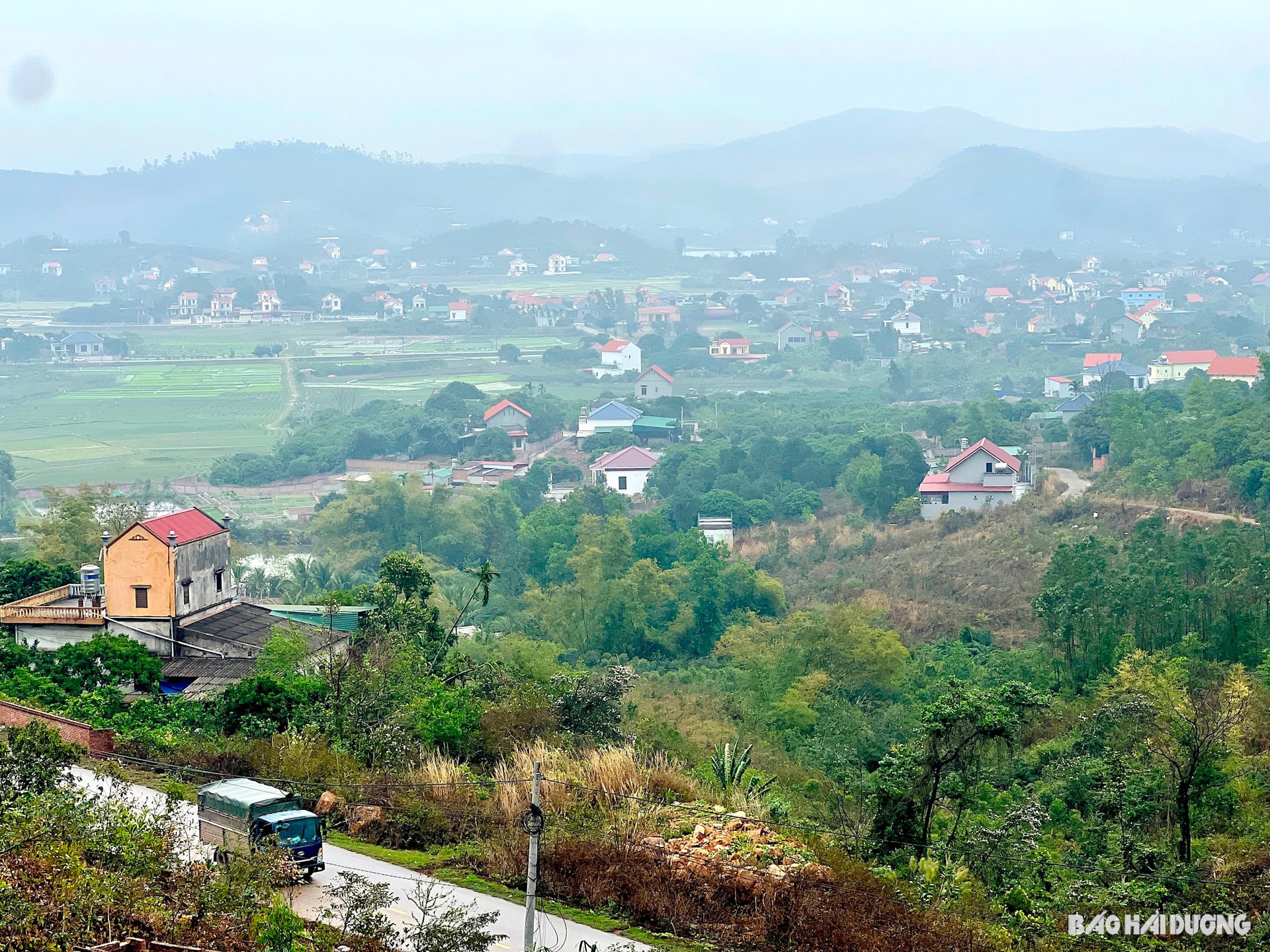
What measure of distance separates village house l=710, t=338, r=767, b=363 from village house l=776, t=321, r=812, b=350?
3.28 metres

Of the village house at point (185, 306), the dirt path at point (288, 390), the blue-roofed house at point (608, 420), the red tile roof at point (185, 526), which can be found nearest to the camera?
the red tile roof at point (185, 526)

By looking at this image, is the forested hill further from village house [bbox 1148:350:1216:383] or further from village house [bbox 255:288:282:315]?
village house [bbox 1148:350:1216:383]

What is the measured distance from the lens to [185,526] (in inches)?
750

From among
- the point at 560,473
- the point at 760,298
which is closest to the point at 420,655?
the point at 560,473

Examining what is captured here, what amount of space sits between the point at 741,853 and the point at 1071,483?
29.3 meters

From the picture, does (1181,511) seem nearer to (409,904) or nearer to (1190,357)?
(409,904)

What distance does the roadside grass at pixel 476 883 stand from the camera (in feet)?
30.6

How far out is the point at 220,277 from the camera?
12656 centimetres

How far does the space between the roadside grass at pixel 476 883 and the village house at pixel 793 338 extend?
78404 mm

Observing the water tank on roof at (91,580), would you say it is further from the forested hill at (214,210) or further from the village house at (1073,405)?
the forested hill at (214,210)

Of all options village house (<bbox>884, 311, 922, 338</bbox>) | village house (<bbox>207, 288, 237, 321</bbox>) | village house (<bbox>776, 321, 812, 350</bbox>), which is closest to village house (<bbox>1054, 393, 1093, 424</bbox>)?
village house (<bbox>776, 321, 812, 350</bbox>)

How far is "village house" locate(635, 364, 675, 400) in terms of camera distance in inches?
2650

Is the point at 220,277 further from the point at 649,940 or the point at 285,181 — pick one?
the point at 649,940

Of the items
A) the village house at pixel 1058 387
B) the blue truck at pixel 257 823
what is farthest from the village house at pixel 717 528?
the village house at pixel 1058 387
